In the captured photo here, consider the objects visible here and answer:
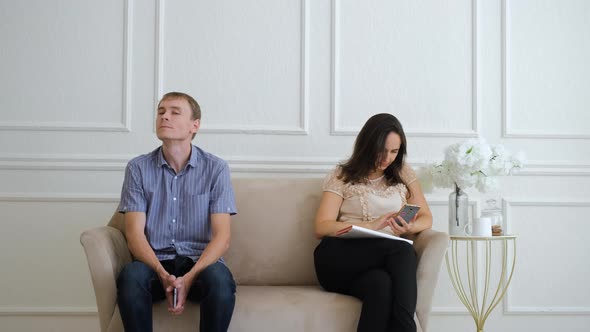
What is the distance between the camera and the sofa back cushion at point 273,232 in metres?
2.68

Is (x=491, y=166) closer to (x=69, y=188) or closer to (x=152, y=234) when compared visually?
(x=152, y=234)

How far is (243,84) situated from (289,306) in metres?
1.37

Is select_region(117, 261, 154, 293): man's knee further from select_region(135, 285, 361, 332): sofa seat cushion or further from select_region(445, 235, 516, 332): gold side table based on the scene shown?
select_region(445, 235, 516, 332): gold side table

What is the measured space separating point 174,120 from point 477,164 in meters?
1.40

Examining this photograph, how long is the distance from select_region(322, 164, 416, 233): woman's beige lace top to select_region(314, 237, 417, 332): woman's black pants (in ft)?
0.68

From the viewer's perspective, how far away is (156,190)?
242cm

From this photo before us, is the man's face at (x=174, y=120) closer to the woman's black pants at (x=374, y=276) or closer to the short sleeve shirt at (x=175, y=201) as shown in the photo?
the short sleeve shirt at (x=175, y=201)

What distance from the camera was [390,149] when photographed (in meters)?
2.62

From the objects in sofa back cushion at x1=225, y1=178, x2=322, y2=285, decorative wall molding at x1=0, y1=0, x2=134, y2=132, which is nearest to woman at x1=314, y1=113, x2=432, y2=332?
sofa back cushion at x1=225, y1=178, x2=322, y2=285

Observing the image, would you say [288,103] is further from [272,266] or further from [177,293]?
[177,293]

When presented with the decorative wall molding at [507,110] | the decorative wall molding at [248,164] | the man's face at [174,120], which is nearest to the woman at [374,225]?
the decorative wall molding at [248,164]

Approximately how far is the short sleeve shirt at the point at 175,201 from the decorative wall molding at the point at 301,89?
2.25 ft

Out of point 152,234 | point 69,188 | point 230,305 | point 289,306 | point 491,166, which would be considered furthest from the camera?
point 69,188

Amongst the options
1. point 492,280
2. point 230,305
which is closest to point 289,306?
point 230,305
